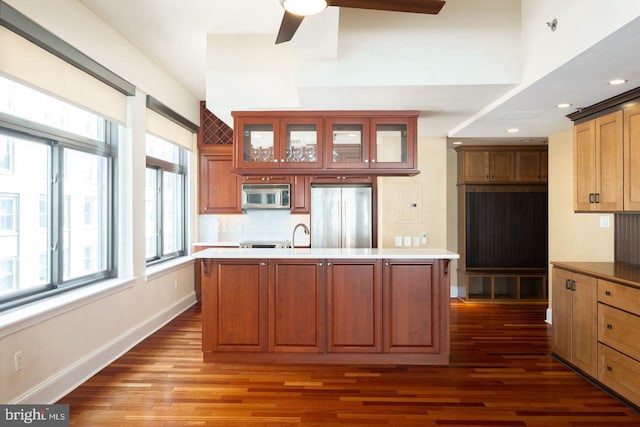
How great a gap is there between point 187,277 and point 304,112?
122 inches

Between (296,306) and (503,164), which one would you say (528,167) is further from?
(296,306)

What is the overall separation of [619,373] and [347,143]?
2793mm

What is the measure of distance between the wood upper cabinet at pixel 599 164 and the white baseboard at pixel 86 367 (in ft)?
14.4

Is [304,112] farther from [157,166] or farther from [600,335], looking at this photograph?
[600,335]

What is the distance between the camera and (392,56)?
127 inches

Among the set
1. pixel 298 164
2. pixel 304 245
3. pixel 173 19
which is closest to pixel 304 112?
pixel 298 164

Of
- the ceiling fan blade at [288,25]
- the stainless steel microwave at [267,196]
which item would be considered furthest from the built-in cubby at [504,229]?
the ceiling fan blade at [288,25]

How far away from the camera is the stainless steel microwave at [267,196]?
20.2ft

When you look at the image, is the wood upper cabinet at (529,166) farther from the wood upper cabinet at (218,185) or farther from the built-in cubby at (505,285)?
the wood upper cabinet at (218,185)

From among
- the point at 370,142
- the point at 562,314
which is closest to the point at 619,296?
the point at 562,314

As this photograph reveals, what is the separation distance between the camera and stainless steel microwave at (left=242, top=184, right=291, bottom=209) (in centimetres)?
617

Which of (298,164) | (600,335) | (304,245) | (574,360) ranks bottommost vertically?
(574,360)

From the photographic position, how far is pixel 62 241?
130 inches

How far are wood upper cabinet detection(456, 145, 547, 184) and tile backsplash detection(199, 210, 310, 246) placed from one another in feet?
8.98
